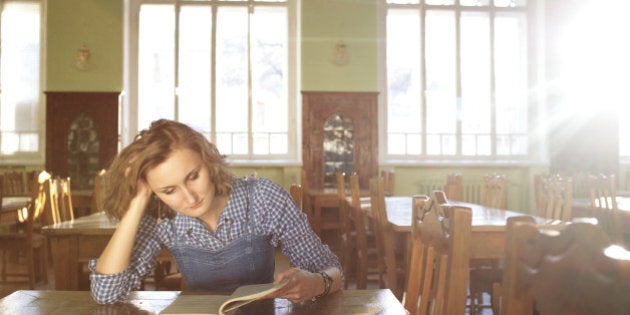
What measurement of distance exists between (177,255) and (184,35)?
724cm

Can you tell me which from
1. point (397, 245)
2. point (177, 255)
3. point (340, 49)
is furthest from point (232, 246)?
point (340, 49)

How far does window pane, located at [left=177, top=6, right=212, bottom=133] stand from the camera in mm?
8406

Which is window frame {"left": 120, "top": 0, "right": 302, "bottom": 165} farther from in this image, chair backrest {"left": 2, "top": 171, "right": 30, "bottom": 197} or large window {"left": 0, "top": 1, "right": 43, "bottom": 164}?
chair backrest {"left": 2, "top": 171, "right": 30, "bottom": 197}

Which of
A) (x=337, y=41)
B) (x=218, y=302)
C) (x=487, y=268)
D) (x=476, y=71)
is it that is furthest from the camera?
(x=476, y=71)

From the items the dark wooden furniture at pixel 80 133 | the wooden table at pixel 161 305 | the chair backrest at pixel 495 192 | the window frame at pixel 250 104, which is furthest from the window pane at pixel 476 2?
the wooden table at pixel 161 305

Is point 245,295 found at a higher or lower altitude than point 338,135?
lower

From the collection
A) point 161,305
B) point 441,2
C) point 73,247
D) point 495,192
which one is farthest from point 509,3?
point 161,305

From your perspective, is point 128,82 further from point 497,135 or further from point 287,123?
point 497,135

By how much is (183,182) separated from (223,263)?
283 mm

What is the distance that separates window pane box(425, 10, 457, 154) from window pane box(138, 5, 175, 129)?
3.87 meters

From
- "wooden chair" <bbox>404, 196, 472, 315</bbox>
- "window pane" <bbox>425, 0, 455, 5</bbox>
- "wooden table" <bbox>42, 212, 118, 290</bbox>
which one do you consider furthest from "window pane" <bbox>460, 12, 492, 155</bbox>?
"wooden chair" <bbox>404, 196, 472, 315</bbox>

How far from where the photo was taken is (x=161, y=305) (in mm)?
1425

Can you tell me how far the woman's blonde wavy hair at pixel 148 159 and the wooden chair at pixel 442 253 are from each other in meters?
0.62

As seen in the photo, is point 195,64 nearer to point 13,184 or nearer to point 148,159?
point 13,184
